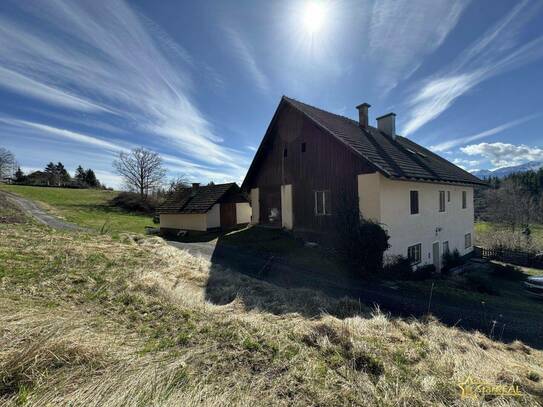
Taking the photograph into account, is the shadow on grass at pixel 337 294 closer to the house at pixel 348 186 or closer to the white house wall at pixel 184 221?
the house at pixel 348 186

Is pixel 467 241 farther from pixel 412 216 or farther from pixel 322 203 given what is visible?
pixel 322 203

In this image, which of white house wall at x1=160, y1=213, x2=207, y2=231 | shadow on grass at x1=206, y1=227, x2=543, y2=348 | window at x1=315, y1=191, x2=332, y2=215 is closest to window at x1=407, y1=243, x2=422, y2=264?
shadow on grass at x1=206, y1=227, x2=543, y2=348

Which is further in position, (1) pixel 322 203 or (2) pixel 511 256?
(2) pixel 511 256

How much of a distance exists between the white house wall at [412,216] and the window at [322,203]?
7.08ft

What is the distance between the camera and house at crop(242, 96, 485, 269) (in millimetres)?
12484

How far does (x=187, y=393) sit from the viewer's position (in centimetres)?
261

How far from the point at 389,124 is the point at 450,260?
10984mm

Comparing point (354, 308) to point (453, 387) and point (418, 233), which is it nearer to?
point (453, 387)

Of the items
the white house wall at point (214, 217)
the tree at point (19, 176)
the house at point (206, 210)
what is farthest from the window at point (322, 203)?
the tree at point (19, 176)

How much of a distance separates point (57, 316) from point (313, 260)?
1043 cm

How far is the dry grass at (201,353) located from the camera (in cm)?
259

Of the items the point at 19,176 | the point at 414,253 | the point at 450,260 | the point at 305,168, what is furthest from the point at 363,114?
the point at 19,176

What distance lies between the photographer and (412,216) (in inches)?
538

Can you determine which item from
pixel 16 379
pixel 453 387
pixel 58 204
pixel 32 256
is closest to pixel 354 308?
pixel 453 387
